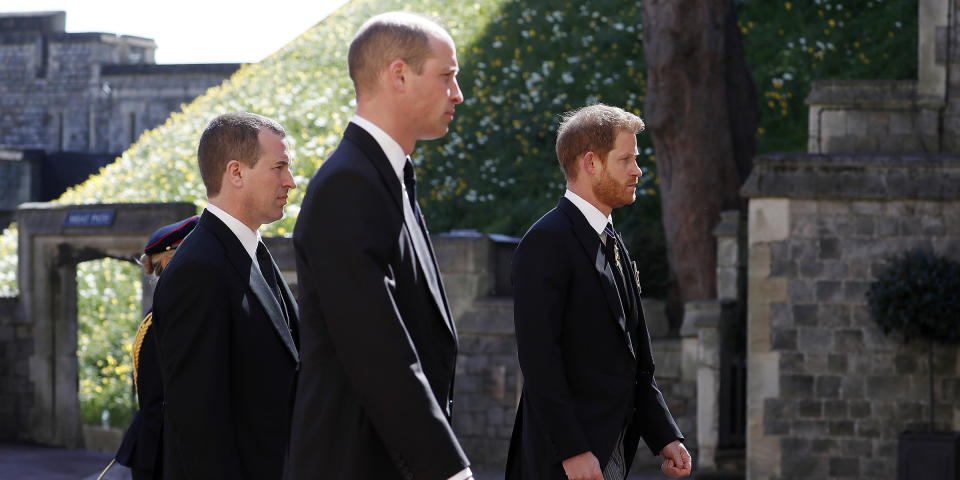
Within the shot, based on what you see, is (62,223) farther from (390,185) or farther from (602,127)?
(390,185)

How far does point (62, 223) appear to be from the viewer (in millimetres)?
14547

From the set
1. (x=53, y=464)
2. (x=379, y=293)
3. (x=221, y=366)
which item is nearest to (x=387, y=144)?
(x=379, y=293)

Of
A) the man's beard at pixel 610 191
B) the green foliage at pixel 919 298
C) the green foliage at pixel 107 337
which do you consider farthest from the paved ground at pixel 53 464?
the man's beard at pixel 610 191

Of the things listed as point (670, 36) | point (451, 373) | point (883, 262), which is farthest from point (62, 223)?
point (451, 373)

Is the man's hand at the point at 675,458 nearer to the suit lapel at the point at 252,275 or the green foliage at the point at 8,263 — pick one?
the suit lapel at the point at 252,275

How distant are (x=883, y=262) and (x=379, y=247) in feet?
27.9

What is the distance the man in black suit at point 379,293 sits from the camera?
9.49 feet

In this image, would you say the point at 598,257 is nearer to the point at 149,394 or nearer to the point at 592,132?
the point at 592,132

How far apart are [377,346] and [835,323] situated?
27.9 feet

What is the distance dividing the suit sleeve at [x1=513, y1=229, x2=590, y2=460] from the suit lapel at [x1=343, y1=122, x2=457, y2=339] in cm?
122

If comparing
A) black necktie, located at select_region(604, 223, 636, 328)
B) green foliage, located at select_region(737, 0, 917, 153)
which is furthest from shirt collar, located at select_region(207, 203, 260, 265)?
green foliage, located at select_region(737, 0, 917, 153)

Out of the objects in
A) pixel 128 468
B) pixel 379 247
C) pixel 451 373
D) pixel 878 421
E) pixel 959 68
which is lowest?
pixel 878 421

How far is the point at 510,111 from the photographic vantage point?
67.2 ft

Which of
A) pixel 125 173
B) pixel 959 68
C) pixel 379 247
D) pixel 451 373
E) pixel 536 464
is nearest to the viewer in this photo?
pixel 379 247
